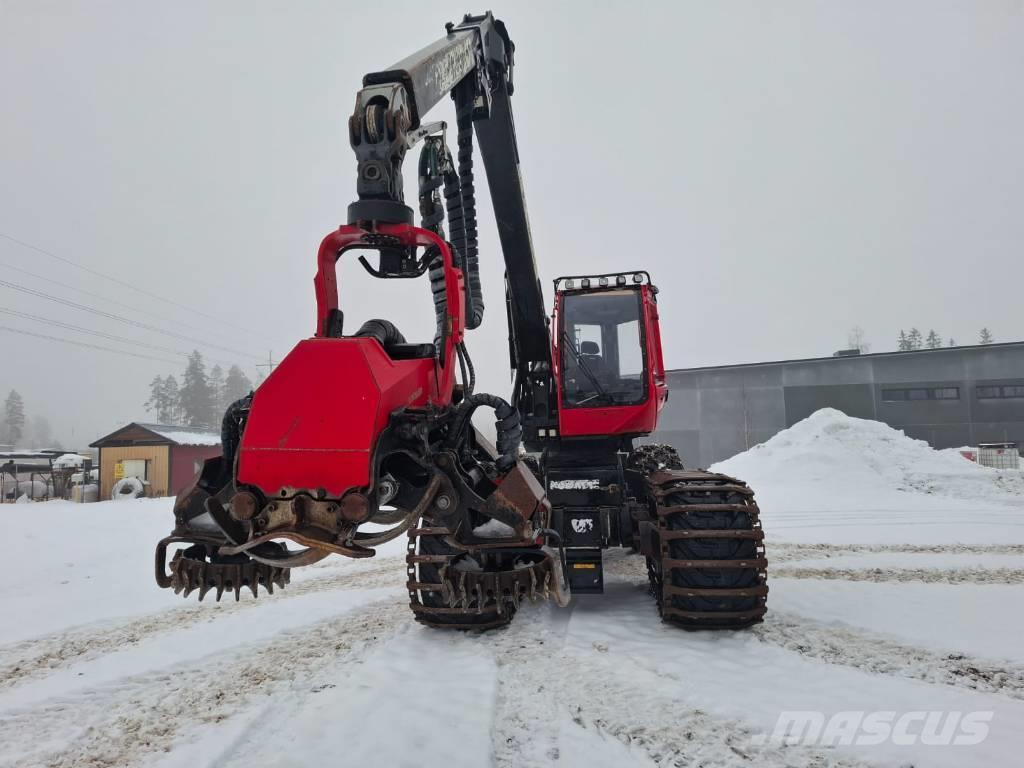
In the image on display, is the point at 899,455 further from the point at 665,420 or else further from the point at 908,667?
the point at 908,667

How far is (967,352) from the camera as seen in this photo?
2484cm

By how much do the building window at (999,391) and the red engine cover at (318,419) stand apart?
29729mm

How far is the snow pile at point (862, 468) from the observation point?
15.7 metres

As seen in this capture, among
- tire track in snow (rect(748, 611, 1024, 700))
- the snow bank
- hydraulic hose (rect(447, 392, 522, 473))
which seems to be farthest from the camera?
the snow bank

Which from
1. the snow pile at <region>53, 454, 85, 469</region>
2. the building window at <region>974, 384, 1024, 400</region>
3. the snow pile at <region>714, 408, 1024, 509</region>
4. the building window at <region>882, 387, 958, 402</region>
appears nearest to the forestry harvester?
the snow pile at <region>714, 408, 1024, 509</region>

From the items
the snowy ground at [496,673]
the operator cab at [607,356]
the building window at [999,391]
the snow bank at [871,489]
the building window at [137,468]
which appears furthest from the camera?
the building window at [137,468]

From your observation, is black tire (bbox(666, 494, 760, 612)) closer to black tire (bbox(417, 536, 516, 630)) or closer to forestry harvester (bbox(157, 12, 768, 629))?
forestry harvester (bbox(157, 12, 768, 629))

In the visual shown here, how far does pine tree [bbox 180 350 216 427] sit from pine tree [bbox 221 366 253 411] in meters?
5.03

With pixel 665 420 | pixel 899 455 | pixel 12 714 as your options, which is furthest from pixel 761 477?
pixel 12 714

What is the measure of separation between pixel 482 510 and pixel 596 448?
4.11 m

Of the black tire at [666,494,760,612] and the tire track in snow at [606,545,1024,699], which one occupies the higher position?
the black tire at [666,494,760,612]

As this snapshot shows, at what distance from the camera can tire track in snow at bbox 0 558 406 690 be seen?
182 inches

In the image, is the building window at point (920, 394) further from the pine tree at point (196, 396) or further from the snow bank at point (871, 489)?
the pine tree at point (196, 396)

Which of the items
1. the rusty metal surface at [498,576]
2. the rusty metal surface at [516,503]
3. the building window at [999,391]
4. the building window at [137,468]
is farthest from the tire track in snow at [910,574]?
the building window at [137,468]
